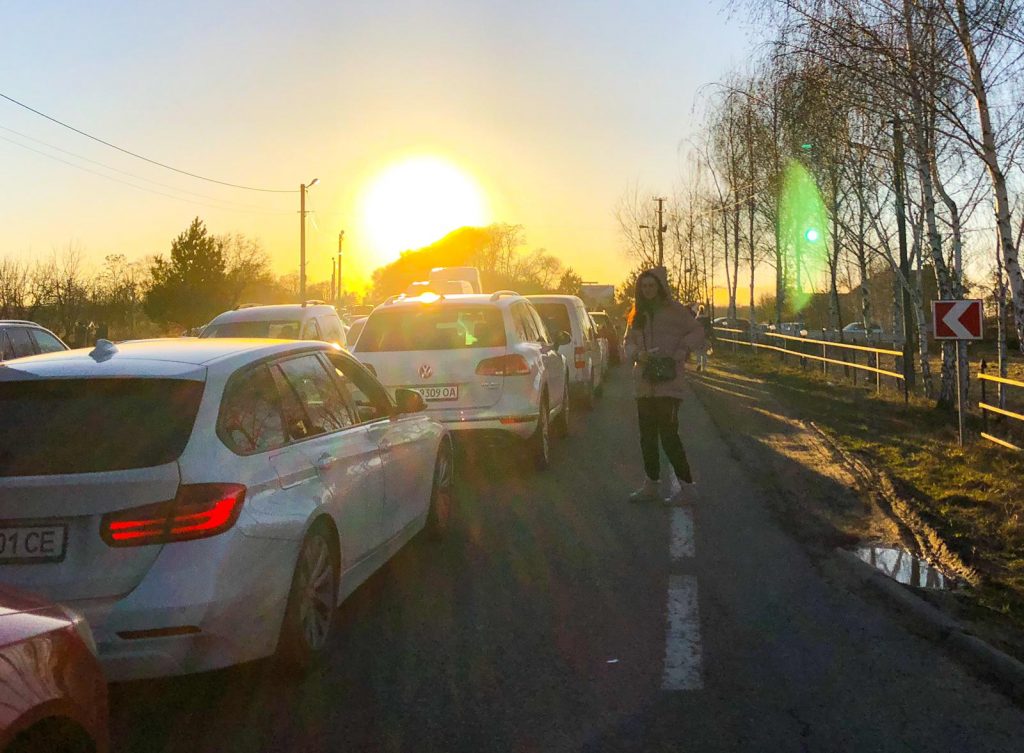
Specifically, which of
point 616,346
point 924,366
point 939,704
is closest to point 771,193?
point 616,346

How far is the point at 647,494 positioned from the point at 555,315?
356 inches

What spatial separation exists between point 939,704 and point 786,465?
267 inches

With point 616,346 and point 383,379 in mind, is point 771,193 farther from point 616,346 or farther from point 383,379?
point 383,379

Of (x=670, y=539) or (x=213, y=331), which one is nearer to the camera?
(x=670, y=539)

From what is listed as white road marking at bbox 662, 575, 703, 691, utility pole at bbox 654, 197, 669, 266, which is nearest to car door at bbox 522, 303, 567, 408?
white road marking at bbox 662, 575, 703, 691

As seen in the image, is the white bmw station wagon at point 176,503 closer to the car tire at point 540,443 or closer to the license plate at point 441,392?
the license plate at point 441,392

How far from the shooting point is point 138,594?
3.91m

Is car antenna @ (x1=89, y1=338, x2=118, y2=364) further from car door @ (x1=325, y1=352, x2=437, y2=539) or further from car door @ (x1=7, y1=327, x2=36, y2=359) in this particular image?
car door @ (x1=7, y1=327, x2=36, y2=359)

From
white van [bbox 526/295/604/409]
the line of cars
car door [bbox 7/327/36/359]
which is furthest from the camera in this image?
white van [bbox 526/295/604/409]

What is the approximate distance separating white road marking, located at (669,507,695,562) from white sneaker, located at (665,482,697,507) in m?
0.14

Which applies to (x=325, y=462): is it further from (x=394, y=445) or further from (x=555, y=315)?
(x=555, y=315)

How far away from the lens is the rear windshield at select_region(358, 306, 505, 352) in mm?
10117

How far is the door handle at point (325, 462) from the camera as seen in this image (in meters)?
4.96

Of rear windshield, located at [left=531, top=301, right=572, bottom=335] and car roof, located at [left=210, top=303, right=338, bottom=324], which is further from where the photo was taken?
rear windshield, located at [left=531, top=301, right=572, bottom=335]
